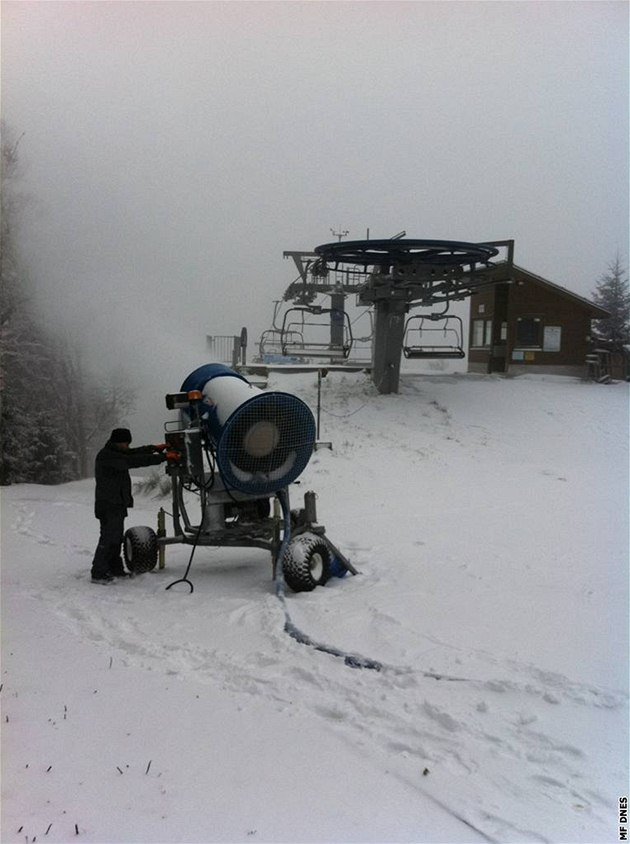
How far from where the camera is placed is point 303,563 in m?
6.88

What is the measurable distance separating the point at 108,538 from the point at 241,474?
5.01 ft

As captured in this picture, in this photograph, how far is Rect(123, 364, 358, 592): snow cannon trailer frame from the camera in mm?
7113

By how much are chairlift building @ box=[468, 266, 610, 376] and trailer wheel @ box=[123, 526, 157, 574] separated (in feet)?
66.6

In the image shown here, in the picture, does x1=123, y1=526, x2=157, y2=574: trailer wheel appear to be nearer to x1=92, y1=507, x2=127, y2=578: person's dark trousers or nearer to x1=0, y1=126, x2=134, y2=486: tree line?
x1=92, y1=507, x2=127, y2=578: person's dark trousers

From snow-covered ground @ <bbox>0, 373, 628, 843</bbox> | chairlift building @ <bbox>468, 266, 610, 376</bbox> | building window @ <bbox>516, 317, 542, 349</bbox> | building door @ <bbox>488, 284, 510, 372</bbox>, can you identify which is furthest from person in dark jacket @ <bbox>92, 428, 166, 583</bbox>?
building window @ <bbox>516, 317, 542, 349</bbox>

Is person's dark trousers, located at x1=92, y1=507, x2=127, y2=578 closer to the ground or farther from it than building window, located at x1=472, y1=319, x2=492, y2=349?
closer to the ground

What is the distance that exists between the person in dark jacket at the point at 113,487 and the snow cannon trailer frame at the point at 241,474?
0.73 feet

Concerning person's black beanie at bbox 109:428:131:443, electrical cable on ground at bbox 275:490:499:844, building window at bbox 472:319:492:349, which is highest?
building window at bbox 472:319:492:349

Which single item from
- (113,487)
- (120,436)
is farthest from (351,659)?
(120,436)

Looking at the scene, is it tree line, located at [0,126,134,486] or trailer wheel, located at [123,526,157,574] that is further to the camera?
tree line, located at [0,126,134,486]

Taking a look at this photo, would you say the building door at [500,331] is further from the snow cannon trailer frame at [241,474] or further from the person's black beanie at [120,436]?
the person's black beanie at [120,436]

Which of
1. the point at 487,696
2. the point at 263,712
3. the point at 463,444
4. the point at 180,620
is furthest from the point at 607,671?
the point at 463,444

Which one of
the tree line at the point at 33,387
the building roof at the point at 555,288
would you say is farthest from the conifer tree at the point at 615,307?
the tree line at the point at 33,387

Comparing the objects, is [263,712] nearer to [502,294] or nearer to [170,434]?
[170,434]
